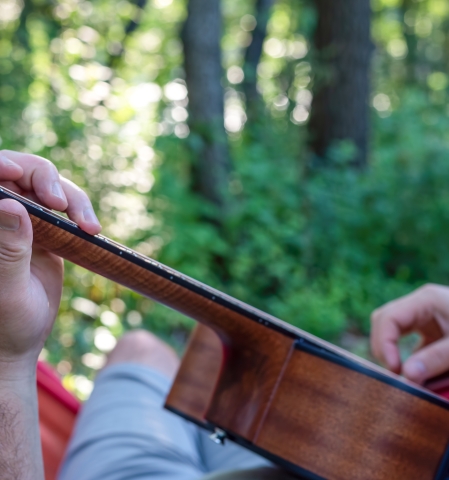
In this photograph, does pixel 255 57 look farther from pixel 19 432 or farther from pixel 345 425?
pixel 19 432

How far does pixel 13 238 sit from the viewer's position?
0.73 metres

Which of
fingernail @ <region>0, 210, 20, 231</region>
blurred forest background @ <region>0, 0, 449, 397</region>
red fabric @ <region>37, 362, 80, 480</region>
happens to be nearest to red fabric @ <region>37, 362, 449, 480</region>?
red fabric @ <region>37, 362, 80, 480</region>

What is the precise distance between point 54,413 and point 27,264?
3.02ft

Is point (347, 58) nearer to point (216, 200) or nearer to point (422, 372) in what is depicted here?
point (216, 200)

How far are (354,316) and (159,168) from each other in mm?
1295

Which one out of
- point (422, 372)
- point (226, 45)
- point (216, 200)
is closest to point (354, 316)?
point (216, 200)

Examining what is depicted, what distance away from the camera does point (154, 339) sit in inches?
70.2

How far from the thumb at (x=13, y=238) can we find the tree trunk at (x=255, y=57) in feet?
12.1

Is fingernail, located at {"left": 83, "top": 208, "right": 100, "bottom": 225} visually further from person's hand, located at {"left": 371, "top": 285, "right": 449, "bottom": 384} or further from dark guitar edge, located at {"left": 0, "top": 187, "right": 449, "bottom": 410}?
person's hand, located at {"left": 371, "top": 285, "right": 449, "bottom": 384}

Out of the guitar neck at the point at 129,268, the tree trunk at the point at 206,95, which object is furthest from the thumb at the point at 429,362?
the tree trunk at the point at 206,95

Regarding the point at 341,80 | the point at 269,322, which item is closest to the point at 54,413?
the point at 269,322

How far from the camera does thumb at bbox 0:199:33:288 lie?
73 centimetres

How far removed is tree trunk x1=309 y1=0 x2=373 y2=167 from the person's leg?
3.25 meters

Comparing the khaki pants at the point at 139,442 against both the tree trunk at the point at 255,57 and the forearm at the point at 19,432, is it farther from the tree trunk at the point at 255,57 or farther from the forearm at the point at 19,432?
the tree trunk at the point at 255,57
